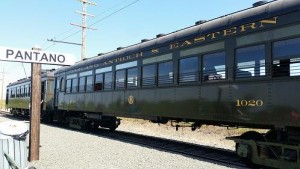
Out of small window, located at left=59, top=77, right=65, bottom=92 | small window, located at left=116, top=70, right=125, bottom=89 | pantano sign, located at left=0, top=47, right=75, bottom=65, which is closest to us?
pantano sign, located at left=0, top=47, right=75, bottom=65

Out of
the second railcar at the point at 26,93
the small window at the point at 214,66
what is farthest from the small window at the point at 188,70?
the second railcar at the point at 26,93

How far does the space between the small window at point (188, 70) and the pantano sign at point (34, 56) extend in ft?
10.5

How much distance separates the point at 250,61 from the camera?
27.8ft

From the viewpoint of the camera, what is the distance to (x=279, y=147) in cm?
784

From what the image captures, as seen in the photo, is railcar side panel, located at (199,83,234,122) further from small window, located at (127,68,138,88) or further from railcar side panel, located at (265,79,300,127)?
small window, located at (127,68,138,88)

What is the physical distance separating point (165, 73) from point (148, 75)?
1.00 m

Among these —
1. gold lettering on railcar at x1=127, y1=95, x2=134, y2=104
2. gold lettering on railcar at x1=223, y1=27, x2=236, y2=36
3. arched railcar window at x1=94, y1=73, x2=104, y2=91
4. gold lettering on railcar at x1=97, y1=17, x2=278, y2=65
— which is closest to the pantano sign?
gold lettering on railcar at x1=97, y1=17, x2=278, y2=65

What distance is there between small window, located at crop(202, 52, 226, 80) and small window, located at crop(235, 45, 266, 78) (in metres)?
0.51

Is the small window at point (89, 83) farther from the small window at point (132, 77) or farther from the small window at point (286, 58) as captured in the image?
the small window at point (286, 58)

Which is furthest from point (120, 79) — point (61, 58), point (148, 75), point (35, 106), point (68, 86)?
point (68, 86)

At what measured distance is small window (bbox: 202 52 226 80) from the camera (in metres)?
9.23

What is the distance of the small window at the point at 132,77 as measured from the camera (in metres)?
13.1

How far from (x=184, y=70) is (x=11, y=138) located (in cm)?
567

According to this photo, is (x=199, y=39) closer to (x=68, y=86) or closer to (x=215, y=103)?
(x=215, y=103)
